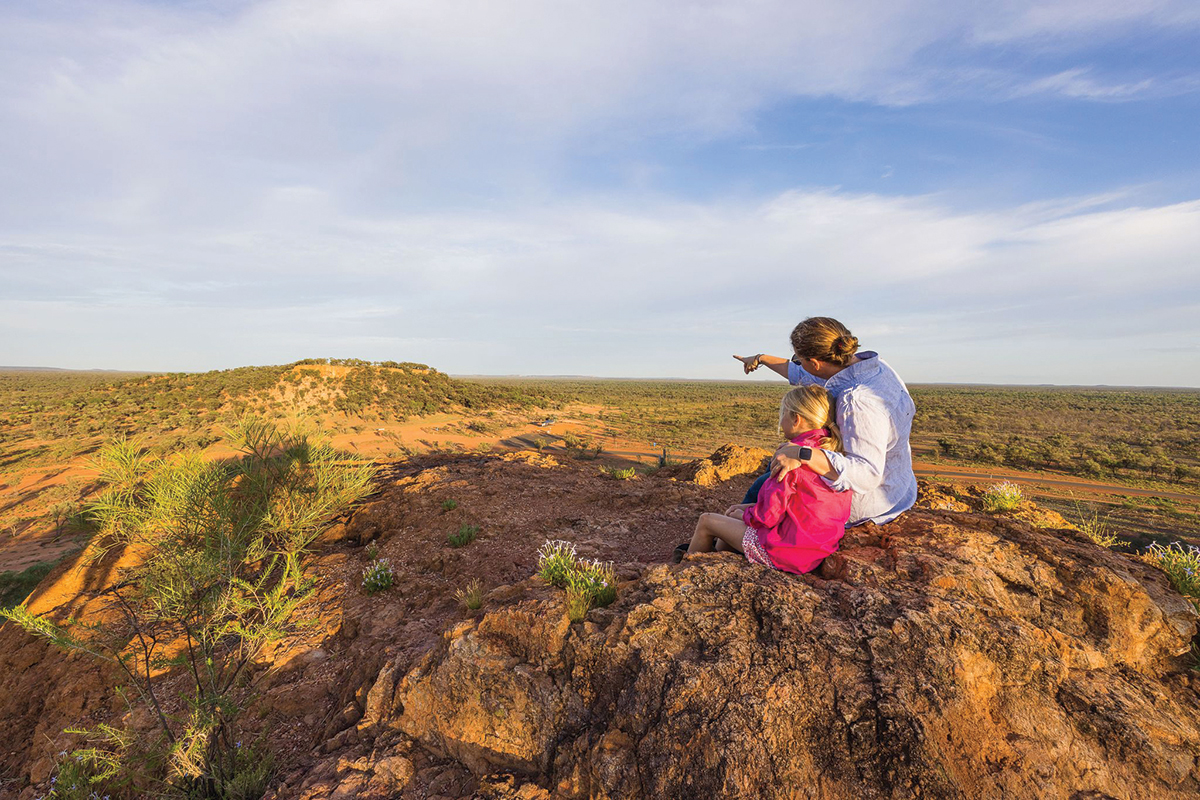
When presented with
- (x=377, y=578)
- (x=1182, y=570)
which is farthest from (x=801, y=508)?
(x=377, y=578)

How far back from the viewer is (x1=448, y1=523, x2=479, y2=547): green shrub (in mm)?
5035

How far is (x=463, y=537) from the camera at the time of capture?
504 centimetres

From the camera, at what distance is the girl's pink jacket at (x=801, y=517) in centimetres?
277

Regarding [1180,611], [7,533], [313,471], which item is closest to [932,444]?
[1180,611]

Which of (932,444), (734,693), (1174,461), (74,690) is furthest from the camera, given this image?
(932,444)

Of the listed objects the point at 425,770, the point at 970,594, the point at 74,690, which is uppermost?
the point at 970,594

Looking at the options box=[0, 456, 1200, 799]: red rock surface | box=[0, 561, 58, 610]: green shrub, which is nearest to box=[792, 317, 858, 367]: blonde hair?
box=[0, 456, 1200, 799]: red rock surface

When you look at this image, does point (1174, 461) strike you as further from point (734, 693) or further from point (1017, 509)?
point (734, 693)

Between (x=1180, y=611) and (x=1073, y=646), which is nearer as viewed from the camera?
(x=1073, y=646)

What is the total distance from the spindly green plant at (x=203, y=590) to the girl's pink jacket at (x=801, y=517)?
2814 millimetres

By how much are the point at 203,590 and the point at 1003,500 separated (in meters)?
6.44

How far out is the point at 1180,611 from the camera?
2705mm

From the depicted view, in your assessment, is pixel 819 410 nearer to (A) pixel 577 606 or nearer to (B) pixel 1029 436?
(A) pixel 577 606

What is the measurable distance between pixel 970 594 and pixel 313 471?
20.9ft
